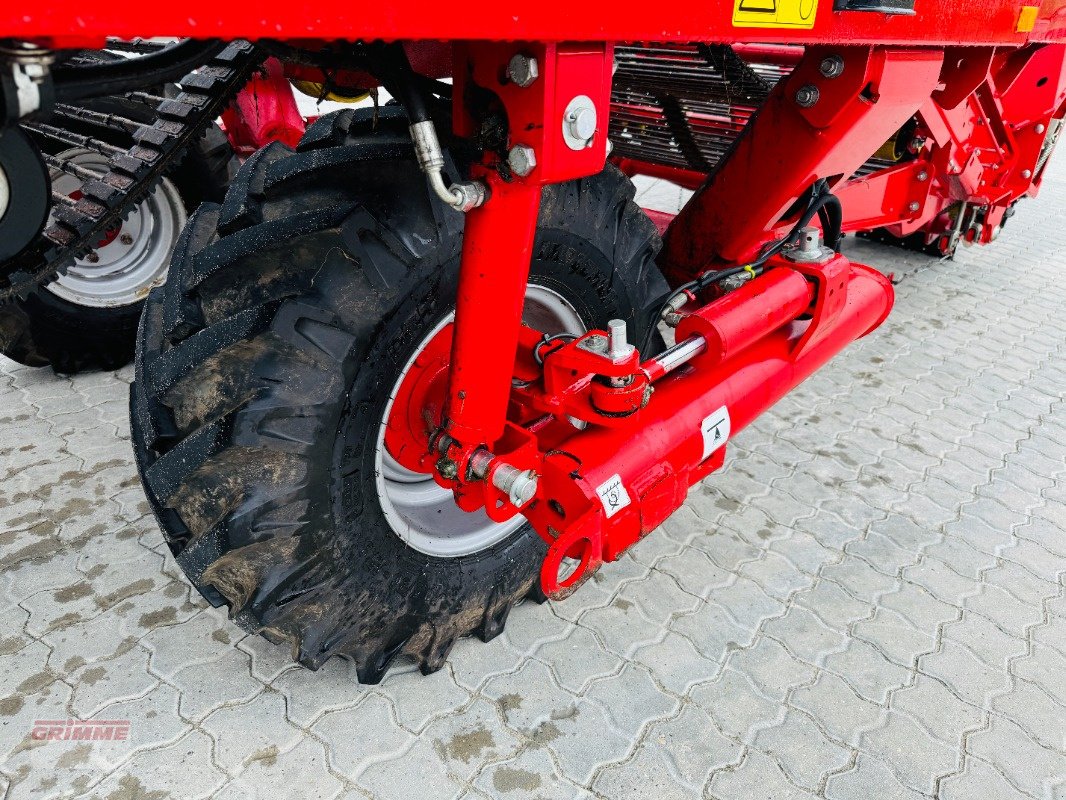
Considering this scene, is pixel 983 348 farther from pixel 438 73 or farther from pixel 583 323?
pixel 438 73

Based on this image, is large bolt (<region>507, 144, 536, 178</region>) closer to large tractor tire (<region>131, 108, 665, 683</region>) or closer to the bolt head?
large tractor tire (<region>131, 108, 665, 683</region>)

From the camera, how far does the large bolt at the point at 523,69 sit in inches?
44.1

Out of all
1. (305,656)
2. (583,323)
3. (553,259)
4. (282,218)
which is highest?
(282,218)

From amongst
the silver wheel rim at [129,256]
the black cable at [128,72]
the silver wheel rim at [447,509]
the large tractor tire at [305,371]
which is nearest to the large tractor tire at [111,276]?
the silver wheel rim at [129,256]

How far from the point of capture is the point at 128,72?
0.99 metres

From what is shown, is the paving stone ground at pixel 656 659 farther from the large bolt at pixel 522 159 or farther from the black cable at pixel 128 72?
the black cable at pixel 128 72

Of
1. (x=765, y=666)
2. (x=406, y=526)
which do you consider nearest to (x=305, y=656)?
(x=406, y=526)

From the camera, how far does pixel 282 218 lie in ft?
4.62

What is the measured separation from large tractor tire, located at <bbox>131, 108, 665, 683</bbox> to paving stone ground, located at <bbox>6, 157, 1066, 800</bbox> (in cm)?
34

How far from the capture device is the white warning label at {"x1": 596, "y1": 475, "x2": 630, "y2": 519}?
1.59m

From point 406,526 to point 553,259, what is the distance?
2.34ft

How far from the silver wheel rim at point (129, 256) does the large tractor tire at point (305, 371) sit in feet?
5.48

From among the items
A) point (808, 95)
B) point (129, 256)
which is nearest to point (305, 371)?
point (808, 95)

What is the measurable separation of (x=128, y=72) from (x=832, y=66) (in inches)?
63.5
